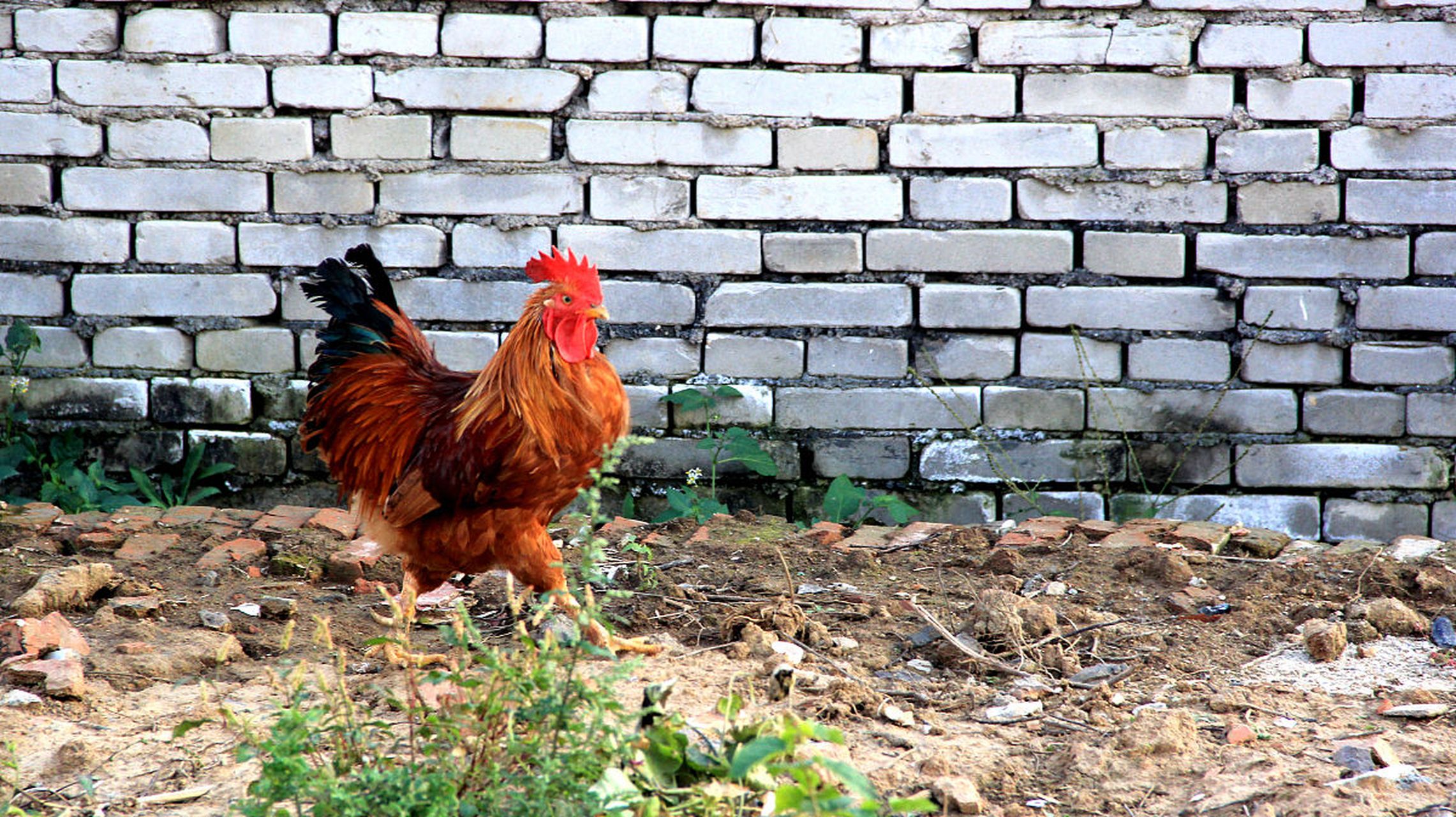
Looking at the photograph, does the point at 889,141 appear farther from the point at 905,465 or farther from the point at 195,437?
the point at 195,437

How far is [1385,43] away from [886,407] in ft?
7.26

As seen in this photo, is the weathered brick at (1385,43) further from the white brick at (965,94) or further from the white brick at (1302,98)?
the white brick at (965,94)

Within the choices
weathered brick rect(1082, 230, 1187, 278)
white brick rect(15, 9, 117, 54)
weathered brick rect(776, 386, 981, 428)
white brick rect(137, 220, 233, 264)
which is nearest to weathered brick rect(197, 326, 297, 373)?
white brick rect(137, 220, 233, 264)

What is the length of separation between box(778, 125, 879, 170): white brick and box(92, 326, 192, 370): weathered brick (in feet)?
8.21

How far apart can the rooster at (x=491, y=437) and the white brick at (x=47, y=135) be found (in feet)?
5.57

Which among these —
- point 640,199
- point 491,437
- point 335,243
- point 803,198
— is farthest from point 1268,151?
point 335,243

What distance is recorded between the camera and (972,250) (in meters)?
4.18

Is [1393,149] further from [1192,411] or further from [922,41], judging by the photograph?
[922,41]

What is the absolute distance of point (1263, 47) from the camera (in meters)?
4.00

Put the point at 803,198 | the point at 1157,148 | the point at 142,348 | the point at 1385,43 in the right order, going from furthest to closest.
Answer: the point at 142,348, the point at 803,198, the point at 1157,148, the point at 1385,43

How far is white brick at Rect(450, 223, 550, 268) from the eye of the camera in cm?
425

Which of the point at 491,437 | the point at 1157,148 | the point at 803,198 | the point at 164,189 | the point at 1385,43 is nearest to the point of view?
the point at 491,437

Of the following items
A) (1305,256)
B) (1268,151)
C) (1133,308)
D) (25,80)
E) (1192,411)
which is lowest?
(1192,411)

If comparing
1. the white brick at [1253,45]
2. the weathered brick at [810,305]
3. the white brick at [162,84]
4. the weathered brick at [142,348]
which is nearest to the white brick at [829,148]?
the weathered brick at [810,305]
